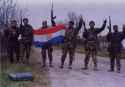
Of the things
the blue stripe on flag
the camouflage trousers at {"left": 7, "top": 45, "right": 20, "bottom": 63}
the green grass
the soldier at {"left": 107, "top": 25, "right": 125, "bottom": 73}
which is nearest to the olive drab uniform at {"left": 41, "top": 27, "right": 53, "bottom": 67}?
the blue stripe on flag

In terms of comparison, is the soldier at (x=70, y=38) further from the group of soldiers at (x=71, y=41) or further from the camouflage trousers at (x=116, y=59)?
the camouflage trousers at (x=116, y=59)

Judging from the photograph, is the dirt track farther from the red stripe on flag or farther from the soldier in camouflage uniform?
the red stripe on flag

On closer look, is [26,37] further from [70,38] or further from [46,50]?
[70,38]

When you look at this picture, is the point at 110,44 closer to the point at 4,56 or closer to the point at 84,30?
the point at 84,30

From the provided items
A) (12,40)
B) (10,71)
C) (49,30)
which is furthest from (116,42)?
(10,71)

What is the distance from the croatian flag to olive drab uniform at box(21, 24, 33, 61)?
1.71 ft

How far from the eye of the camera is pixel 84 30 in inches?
538

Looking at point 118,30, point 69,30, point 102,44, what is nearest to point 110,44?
point 118,30

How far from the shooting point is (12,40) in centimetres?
1380

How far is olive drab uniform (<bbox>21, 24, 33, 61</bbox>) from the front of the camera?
544 inches

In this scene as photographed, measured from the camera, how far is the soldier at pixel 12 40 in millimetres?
13688

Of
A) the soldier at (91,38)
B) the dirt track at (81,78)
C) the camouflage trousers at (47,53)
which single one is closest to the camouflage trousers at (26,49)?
the camouflage trousers at (47,53)

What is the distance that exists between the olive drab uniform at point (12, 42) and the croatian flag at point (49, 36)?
1.01m

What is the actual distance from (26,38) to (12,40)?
0.45 m
